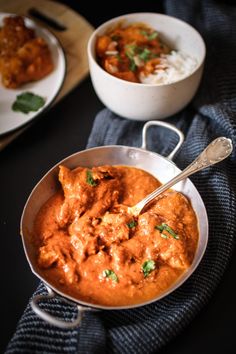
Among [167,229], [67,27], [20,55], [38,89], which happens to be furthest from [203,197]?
[67,27]

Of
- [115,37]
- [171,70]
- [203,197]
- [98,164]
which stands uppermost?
[115,37]

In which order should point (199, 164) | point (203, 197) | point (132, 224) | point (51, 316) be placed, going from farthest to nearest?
point (203, 197), point (199, 164), point (132, 224), point (51, 316)

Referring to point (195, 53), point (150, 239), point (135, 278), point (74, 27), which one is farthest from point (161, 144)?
point (74, 27)

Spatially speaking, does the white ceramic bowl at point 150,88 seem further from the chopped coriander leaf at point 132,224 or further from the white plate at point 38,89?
the chopped coriander leaf at point 132,224

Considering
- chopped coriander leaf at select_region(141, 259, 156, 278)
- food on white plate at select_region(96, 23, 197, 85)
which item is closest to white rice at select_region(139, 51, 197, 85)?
food on white plate at select_region(96, 23, 197, 85)

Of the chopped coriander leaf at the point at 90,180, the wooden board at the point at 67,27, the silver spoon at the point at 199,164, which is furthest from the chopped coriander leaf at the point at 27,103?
the silver spoon at the point at 199,164

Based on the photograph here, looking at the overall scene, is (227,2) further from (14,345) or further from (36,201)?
(14,345)

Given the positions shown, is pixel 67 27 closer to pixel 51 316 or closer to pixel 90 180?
pixel 90 180
